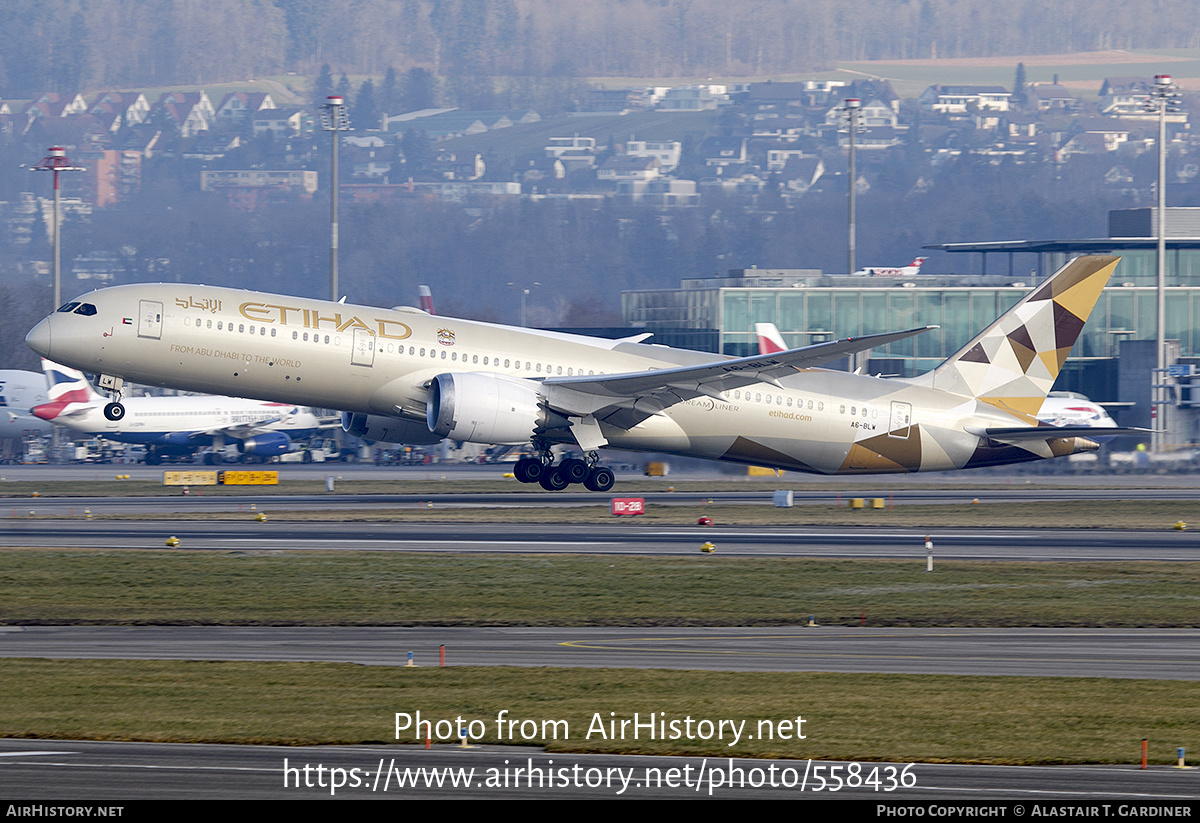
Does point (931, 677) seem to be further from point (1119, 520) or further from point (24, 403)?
point (24, 403)

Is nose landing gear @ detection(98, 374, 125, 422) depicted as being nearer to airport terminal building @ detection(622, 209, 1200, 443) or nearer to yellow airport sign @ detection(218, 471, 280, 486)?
yellow airport sign @ detection(218, 471, 280, 486)

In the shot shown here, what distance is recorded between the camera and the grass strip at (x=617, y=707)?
19.3 m

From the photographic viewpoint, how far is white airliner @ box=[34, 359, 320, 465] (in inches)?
3590

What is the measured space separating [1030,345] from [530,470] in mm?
17927

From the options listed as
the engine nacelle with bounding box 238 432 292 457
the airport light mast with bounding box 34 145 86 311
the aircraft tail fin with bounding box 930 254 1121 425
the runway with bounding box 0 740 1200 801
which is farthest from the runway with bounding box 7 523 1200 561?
the engine nacelle with bounding box 238 432 292 457

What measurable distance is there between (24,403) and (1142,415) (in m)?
72.0

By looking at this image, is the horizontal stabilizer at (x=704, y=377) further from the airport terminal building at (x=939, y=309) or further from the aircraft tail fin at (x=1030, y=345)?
the airport terminal building at (x=939, y=309)

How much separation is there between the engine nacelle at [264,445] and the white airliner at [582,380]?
143 feet

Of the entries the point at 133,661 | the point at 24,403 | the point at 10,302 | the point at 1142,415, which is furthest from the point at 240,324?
the point at 10,302

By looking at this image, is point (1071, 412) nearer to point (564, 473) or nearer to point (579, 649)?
point (564, 473)

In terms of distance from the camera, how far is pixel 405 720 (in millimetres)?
20484

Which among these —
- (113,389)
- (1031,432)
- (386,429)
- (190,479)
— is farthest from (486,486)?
(1031,432)

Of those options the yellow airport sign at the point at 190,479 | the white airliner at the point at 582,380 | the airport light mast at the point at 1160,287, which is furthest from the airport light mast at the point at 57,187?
the airport light mast at the point at 1160,287

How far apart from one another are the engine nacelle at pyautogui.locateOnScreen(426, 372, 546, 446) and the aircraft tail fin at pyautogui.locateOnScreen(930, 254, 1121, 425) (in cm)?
1518
